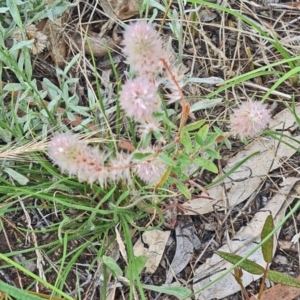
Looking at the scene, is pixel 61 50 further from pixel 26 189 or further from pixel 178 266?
pixel 178 266

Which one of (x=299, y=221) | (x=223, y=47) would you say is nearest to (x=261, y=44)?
(x=223, y=47)

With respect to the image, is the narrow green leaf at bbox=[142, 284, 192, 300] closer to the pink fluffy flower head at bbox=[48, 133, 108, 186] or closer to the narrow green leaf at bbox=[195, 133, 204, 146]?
the narrow green leaf at bbox=[195, 133, 204, 146]

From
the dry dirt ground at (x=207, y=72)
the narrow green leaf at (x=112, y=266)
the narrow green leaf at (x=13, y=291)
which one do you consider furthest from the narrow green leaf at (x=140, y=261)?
the narrow green leaf at (x=13, y=291)

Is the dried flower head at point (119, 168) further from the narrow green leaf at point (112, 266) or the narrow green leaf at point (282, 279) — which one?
the narrow green leaf at point (282, 279)

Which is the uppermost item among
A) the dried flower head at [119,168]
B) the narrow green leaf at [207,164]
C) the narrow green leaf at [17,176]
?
the dried flower head at [119,168]

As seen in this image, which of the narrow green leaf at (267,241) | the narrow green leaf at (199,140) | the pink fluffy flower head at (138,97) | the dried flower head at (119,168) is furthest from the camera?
the narrow green leaf at (267,241)

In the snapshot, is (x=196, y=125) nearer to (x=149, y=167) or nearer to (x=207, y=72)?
(x=149, y=167)
